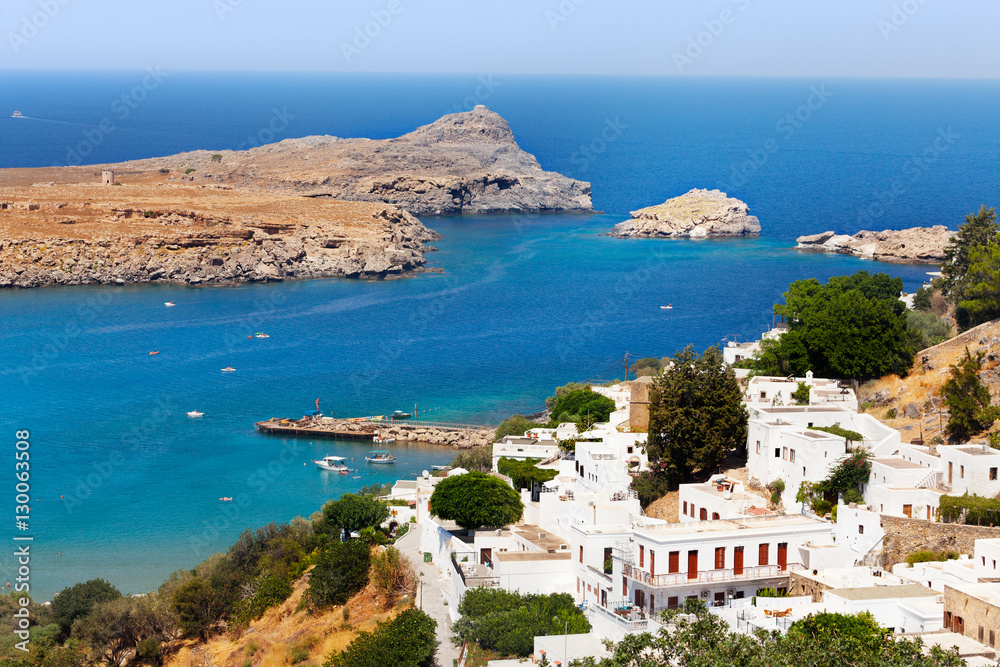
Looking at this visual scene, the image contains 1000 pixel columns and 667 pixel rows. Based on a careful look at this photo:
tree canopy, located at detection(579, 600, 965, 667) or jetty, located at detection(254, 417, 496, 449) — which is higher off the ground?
tree canopy, located at detection(579, 600, 965, 667)

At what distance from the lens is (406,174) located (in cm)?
13000

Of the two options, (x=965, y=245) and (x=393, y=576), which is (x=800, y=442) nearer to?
(x=393, y=576)

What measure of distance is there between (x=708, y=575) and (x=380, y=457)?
91.3 feet

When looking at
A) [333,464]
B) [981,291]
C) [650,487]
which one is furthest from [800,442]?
[333,464]

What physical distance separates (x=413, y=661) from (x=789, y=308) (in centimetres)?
2375

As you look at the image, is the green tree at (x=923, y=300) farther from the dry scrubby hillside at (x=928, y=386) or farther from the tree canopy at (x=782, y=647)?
the tree canopy at (x=782, y=647)

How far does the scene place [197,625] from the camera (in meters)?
30.8

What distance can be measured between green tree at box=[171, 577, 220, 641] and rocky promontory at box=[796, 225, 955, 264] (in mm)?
70916

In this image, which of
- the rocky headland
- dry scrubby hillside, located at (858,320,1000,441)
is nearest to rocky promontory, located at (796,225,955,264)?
the rocky headland

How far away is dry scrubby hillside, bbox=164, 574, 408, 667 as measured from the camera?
91.3ft

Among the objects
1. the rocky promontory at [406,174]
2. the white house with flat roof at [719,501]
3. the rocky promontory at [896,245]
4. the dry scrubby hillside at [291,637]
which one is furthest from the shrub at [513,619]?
Result: the rocky promontory at [406,174]

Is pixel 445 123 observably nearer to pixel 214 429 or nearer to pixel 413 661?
pixel 214 429

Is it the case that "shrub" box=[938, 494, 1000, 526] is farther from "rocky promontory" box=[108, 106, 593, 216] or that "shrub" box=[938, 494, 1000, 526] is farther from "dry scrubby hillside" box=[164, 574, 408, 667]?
"rocky promontory" box=[108, 106, 593, 216]

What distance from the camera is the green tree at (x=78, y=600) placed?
31.5 metres
